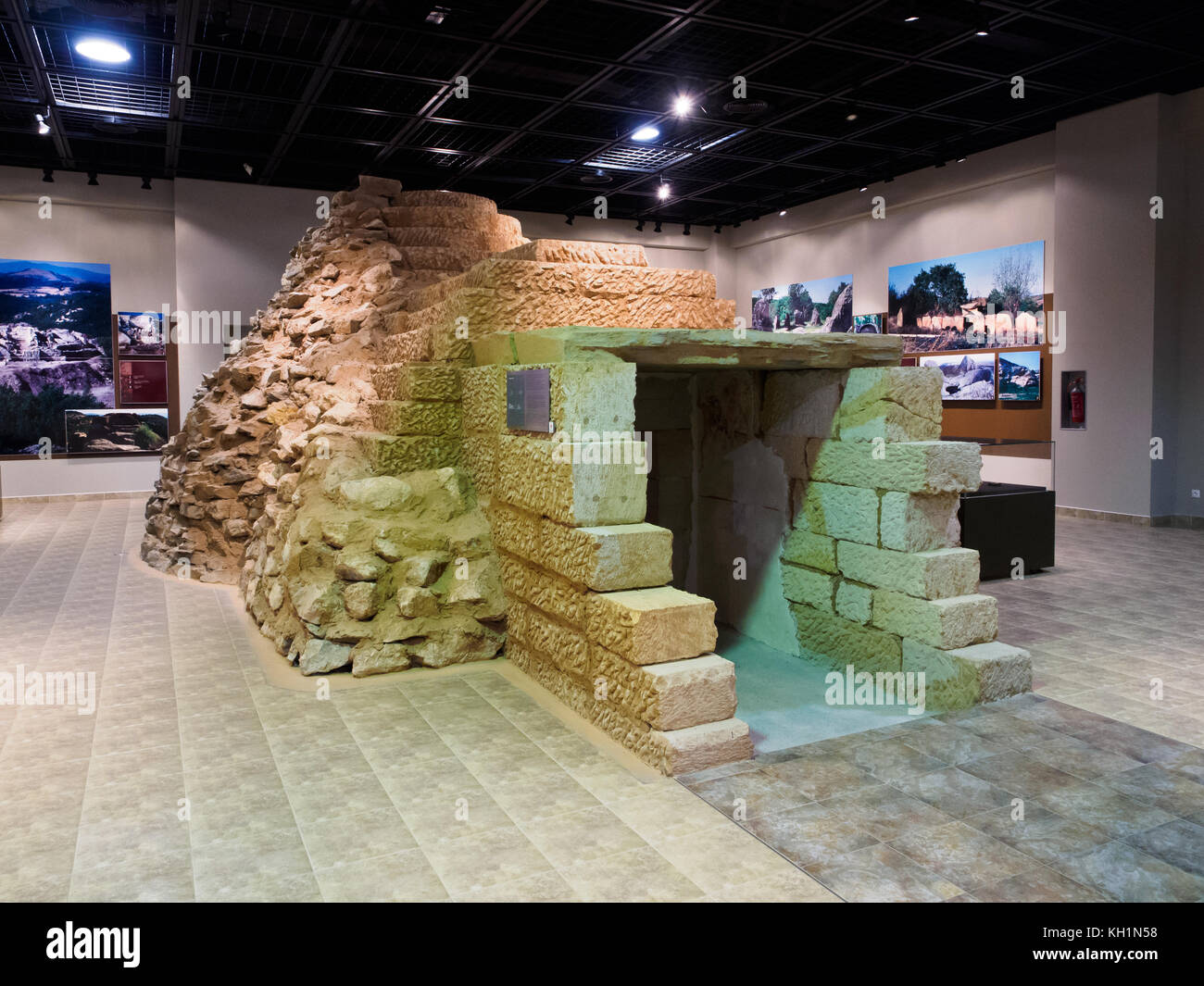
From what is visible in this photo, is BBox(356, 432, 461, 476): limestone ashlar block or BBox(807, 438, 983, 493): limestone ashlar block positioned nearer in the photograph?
BBox(807, 438, 983, 493): limestone ashlar block

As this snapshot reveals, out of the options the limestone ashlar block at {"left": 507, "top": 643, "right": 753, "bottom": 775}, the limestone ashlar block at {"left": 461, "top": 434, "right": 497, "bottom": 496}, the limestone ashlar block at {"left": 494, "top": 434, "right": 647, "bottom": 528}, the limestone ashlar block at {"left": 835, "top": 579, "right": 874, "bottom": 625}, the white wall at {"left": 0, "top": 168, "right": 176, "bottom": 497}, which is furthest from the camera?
the white wall at {"left": 0, "top": 168, "right": 176, "bottom": 497}

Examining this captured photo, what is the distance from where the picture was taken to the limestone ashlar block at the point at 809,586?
6.35 m

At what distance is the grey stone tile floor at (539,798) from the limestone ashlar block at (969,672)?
146mm

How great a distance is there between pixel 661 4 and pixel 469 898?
26.2 feet

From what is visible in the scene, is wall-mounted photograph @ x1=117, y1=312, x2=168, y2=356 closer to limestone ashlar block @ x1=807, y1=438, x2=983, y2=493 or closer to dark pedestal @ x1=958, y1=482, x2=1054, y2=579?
dark pedestal @ x1=958, y1=482, x2=1054, y2=579

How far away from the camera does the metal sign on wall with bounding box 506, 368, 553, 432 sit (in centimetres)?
539

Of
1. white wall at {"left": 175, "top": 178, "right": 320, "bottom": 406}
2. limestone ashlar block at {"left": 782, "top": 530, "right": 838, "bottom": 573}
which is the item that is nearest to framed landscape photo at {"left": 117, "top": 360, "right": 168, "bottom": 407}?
white wall at {"left": 175, "top": 178, "right": 320, "bottom": 406}

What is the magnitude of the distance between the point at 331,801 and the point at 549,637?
1.87m

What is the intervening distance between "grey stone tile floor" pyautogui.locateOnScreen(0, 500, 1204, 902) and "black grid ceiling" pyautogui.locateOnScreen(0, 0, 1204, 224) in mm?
6182

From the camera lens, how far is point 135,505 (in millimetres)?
14414

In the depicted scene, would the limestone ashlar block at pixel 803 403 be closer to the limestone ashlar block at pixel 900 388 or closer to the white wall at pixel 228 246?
the limestone ashlar block at pixel 900 388

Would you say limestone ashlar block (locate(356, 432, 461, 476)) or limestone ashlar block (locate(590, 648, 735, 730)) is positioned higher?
limestone ashlar block (locate(356, 432, 461, 476))

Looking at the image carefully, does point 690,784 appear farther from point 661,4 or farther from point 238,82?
point 238,82

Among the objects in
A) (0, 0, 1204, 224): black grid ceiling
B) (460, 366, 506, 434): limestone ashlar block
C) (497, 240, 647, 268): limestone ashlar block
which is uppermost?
(0, 0, 1204, 224): black grid ceiling
